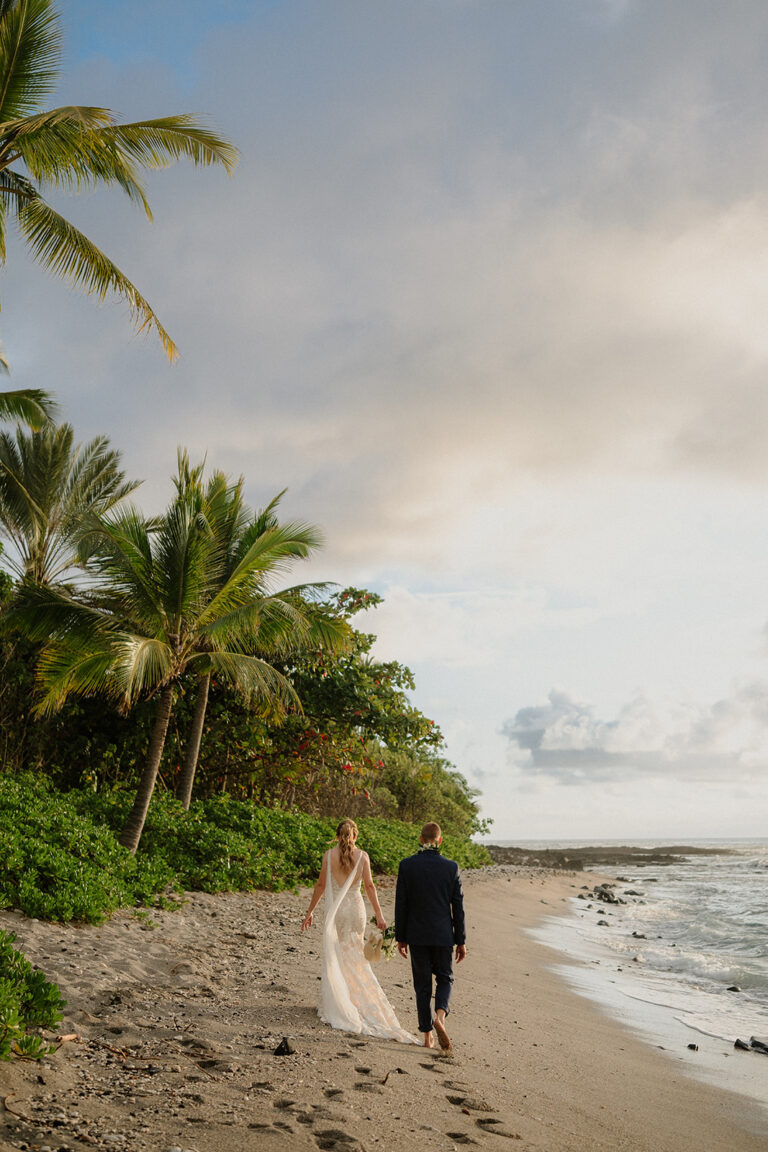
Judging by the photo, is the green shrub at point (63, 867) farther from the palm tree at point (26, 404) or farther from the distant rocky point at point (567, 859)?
the distant rocky point at point (567, 859)

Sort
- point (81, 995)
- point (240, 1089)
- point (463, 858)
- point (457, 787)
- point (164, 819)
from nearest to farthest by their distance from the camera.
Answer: point (240, 1089) < point (81, 995) < point (164, 819) < point (463, 858) < point (457, 787)

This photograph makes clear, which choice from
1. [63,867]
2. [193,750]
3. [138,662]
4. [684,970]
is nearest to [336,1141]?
[63,867]

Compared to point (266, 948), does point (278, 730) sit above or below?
above

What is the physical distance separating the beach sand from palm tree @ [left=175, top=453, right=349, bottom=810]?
5.51 metres

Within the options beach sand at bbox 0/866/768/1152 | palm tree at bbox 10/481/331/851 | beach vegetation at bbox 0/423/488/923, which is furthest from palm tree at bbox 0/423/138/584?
beach sand at bbox 0/866/768/1152

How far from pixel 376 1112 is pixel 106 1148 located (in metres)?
1.44

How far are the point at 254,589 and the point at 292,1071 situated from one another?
976cm

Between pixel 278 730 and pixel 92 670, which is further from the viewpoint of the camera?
pixel 278 730

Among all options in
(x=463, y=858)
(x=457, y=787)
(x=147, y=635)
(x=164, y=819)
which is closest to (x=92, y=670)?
(x=147, y=635)

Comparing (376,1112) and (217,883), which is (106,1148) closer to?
(376,1112)

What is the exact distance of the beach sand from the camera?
3.73 m

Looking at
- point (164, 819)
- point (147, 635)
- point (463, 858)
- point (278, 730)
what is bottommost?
point (463, 858)

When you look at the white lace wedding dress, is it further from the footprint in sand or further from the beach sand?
the footprint in sand

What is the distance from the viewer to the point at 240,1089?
4191 mm
